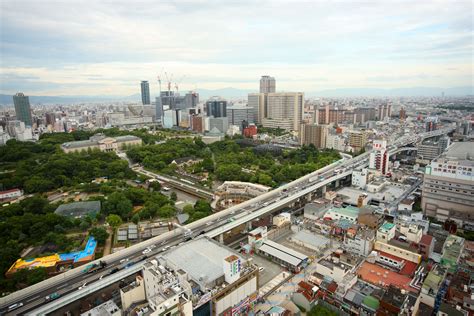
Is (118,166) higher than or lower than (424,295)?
higher

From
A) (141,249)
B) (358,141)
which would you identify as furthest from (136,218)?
(358,141)

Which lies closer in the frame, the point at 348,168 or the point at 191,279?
the point at 191,279

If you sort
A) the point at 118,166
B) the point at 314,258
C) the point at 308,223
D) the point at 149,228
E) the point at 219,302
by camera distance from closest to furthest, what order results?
the point at 219,302
the point at 314,258
the point at 149,228
the point at 308,223
the point at 118,166

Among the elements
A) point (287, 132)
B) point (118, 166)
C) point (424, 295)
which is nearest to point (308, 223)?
point (424, 295)

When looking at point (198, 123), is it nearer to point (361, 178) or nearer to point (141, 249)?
point (361, 178)

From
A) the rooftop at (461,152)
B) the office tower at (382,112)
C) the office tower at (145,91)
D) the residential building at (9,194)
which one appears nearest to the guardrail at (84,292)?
the residential building at (9,194)

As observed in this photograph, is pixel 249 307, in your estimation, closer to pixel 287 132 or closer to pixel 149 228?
pixel 149 228
